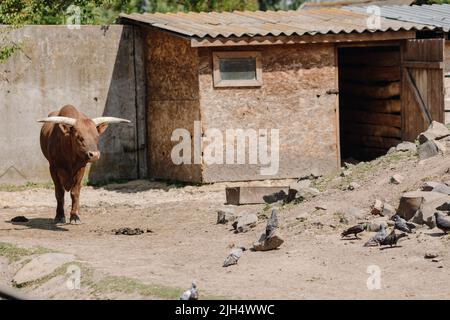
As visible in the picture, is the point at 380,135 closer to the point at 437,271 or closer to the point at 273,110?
the point at 273,110

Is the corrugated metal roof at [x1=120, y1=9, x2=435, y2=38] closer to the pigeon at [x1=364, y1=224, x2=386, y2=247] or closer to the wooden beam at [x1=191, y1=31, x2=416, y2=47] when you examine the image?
the wooden beam at [x1=191, y1=31, x2=416, y2=47]

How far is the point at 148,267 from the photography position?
11039mm

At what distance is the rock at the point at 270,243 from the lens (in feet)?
38.0

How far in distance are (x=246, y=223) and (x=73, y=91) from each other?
6.43 metres

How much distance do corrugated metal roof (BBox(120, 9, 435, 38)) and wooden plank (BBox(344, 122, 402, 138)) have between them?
2005 millimetres

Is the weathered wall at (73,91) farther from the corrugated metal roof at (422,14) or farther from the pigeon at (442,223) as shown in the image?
the pigeon at (442,223)

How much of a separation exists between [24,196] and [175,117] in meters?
2.91

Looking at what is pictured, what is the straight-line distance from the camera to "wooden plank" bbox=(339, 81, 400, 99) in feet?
62.8

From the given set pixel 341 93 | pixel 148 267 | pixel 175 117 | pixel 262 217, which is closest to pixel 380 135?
pixel 341 93

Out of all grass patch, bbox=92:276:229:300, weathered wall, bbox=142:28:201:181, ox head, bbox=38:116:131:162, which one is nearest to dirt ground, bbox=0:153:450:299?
grass patch, bbox=92:276:229:300

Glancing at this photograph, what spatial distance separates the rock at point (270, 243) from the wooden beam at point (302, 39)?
604 cm

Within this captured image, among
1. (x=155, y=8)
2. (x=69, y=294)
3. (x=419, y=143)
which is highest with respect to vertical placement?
(x=155, y=8)

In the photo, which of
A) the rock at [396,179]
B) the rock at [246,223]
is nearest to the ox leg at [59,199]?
the rock at [246,223]

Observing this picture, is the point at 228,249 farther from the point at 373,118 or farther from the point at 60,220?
the point at 373,118
